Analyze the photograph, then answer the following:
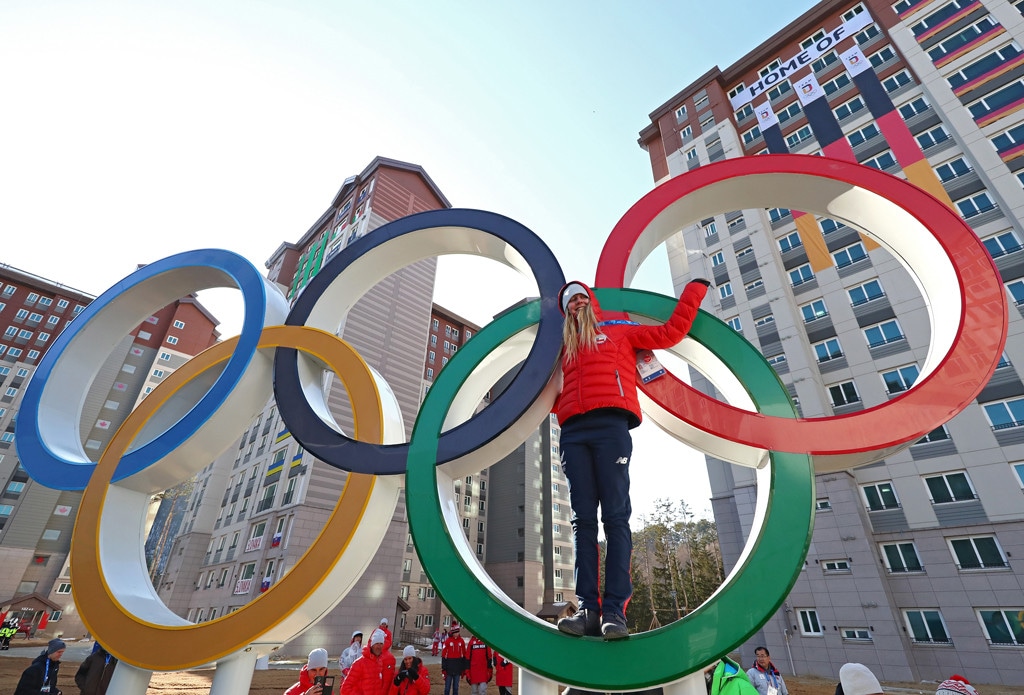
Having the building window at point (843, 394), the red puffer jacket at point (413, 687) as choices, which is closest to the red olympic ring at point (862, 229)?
the red puffer jacket at point (413, 687)

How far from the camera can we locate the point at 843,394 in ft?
75.7

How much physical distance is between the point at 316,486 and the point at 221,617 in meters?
26.5

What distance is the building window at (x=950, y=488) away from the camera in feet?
62.4

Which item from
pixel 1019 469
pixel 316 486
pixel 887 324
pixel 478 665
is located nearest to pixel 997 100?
pixel 887 324

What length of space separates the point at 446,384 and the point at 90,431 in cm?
6391

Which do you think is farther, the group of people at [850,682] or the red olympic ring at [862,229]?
the red olympic ring at [862,229]

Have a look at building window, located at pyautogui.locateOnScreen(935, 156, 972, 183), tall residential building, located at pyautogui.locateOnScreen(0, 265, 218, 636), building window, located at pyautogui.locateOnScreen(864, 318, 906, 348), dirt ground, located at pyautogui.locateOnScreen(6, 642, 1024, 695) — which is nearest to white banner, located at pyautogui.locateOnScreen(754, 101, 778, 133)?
building window, located at pyautogui.locateOnScreen(935, 156, 972, 183)

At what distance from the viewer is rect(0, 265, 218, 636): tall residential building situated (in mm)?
43438

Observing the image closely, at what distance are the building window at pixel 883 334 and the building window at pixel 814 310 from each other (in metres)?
2.30

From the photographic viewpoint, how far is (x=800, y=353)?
79.7 ft

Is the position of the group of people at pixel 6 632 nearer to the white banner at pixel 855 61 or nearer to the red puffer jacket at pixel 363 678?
the red puffer jacket at pixel 363 678

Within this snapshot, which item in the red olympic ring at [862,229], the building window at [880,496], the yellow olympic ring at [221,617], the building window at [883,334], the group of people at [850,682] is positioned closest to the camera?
the group of people at [850,682]

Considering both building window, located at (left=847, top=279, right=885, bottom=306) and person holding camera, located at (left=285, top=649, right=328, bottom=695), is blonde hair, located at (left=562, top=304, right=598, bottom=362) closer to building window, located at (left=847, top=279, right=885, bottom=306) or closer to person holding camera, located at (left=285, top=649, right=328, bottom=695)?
person holding camera, located at (left=285, top=649, right=328, bottom=695)

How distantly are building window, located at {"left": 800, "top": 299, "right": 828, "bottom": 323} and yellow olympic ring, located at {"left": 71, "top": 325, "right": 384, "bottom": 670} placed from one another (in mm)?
26610
